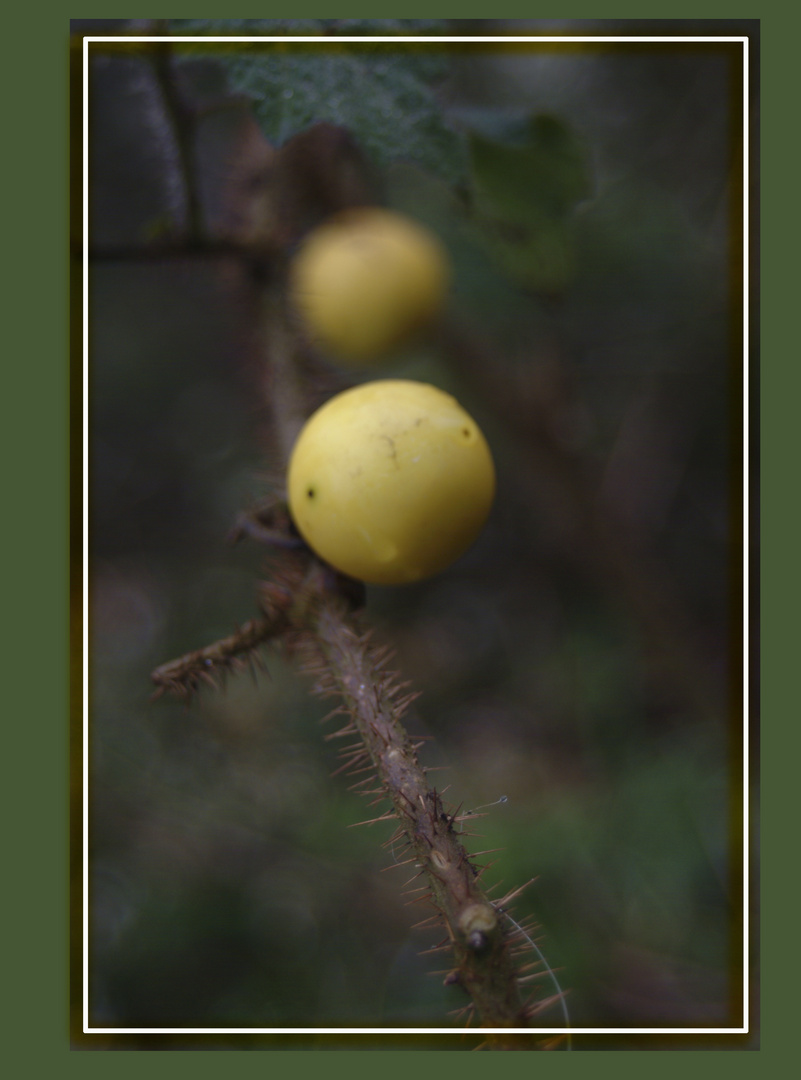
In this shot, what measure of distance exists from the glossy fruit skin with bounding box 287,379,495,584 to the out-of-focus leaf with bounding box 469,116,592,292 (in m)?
0.37

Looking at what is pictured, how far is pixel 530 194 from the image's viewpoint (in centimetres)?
97

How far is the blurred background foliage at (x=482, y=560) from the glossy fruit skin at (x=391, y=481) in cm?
17

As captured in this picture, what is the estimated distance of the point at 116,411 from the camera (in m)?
1.10

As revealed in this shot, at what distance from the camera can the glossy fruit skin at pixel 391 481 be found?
0.66m

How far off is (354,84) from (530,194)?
0.27m

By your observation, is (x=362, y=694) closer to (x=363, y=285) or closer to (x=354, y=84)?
(x=363, y=285)

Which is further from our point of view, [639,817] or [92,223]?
[639,817]

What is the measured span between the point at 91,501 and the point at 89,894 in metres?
0.43

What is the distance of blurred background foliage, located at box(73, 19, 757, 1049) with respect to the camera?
3.01ft

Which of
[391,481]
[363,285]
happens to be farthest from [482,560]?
[391,481]

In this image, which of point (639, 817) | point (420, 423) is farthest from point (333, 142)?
point (639, 817)

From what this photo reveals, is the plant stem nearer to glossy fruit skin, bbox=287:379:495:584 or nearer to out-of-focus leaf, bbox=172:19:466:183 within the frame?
glossy fruit skin, bbox=287:379:495:584

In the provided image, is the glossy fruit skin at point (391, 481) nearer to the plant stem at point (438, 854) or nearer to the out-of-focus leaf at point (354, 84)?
the plant stem at point (438, 854)

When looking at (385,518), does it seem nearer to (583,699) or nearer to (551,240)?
(551,240)
